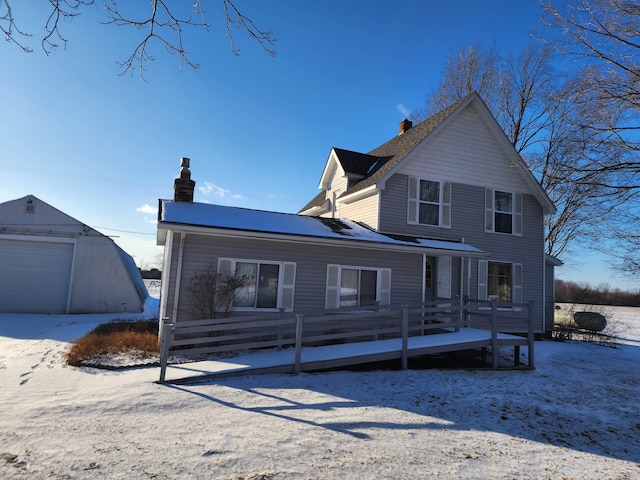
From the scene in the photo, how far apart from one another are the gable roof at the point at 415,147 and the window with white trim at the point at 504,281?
3.23 m

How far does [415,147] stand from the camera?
14.1 m

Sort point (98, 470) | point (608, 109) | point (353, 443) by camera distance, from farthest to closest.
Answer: point (608, 109), point (353, 443), point (98, 470)

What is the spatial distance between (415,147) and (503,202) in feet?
16.5

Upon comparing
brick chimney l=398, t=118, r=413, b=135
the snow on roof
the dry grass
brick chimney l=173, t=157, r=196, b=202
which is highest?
brick chimney l=398, t=118, r=413, b=135

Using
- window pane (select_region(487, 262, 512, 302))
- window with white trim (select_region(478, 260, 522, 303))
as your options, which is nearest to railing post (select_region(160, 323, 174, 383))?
window with white trim (select_region(478, 260, 522, 303))

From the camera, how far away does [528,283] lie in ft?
52.9

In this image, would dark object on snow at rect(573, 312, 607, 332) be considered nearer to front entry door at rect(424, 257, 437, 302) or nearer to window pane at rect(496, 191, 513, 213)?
window pane at rect(496, 191, 513, 213)

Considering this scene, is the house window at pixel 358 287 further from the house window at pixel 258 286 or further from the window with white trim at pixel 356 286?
the house window at pixel 258 286

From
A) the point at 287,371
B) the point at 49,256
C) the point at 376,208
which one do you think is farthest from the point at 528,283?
the point at 49,256

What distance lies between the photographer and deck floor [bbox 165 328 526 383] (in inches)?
293

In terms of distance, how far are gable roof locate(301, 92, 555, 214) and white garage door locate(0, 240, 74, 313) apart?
1222 cm

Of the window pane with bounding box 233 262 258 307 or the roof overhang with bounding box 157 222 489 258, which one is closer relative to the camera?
the roof overhang with bounding box 157 222 489 258

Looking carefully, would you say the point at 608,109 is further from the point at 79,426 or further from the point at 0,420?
the point at 0,420

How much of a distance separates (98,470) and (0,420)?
219 centimetres
